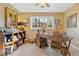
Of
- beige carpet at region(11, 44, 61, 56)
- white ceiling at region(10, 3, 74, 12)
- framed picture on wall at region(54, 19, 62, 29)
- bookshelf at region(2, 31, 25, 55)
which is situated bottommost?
beige carpet at region(11, 44, 61, 56)

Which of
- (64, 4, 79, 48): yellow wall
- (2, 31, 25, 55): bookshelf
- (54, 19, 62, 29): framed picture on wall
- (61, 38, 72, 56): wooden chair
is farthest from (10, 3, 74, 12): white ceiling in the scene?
(61, 38, 72, 56): wooden chair

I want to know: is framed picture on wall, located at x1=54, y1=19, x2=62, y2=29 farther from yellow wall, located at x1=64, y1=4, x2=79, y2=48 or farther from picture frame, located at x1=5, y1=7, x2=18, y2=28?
picture frame, located at x1=5, y1=7, x2=18, y2=28

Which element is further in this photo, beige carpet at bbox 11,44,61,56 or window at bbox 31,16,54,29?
window at bbox 31,16,54,29

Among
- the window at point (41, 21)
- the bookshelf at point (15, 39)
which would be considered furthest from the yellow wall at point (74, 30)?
the bookshelf at point (15, 39)

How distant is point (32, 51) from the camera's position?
1992 mm

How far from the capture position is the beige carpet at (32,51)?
1.95m

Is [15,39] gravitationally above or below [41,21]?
below

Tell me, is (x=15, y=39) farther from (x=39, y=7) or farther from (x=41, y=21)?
(x=39, y=7)

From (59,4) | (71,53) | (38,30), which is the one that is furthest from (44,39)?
(59,4)

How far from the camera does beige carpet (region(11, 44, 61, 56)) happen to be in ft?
6.38

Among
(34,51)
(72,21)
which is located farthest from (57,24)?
(34,51)

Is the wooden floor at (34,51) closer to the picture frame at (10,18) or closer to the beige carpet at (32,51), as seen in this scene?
the beige carpet at (32,51)

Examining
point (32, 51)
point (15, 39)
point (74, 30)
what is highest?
point (74, 30)

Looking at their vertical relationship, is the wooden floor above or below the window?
below
